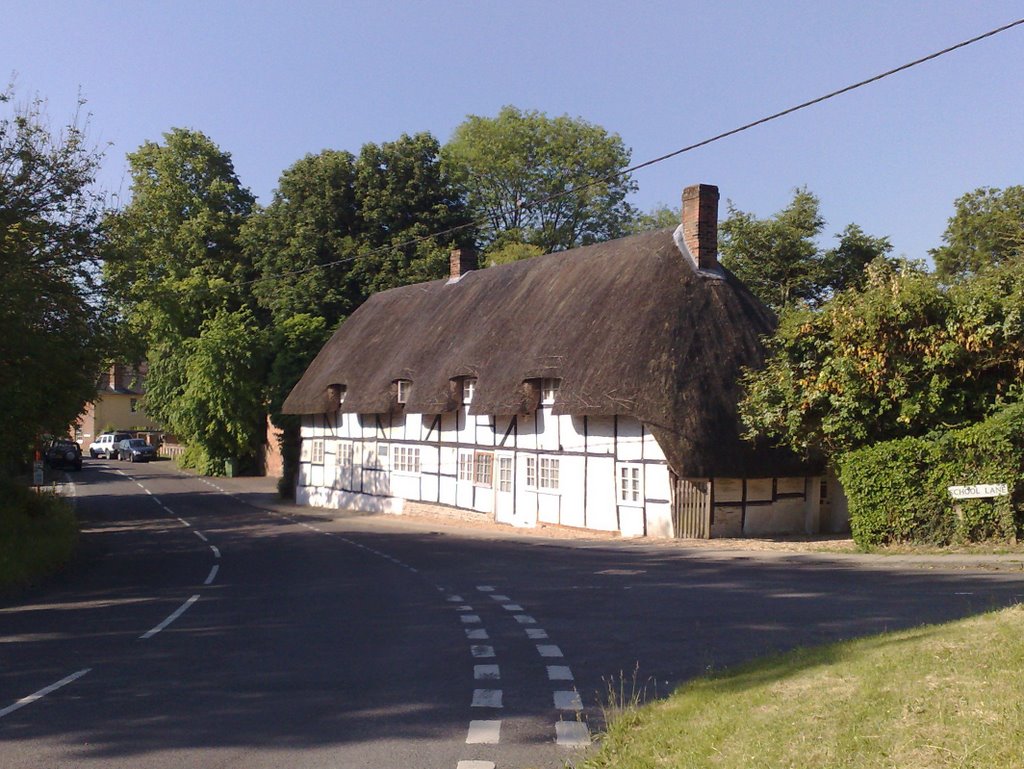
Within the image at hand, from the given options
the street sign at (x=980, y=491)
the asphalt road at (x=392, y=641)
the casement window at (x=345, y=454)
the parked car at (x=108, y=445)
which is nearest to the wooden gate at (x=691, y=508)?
the asphalt road at (x=392, y=641)

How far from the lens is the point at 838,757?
5176 millimetres

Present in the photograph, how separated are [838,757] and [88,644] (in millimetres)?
8364

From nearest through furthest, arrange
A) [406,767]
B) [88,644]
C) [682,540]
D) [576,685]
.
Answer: [406,767] < [576,685] < [88,644] < [682,540]

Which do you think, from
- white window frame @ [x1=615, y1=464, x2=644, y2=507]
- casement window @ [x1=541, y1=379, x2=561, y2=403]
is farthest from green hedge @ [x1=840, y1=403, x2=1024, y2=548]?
casement window @ [x1=541, y1=379, x2=561, y2=403]

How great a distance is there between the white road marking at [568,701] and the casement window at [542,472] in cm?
1857

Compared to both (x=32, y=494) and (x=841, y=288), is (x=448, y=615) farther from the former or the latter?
(x=841, y=288)

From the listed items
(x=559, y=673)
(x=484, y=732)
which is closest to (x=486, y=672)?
(x=559, y=673)

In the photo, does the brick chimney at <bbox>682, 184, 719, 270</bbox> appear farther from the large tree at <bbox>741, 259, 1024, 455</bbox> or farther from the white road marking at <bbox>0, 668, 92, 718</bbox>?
the white road marking at <bbox>0, 668, 92, 718</bbox>

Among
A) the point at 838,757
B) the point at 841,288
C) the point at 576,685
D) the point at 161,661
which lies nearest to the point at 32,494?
the point at 161,661

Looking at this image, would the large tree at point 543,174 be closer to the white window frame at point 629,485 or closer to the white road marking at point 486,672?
the white window frame at point 629,485

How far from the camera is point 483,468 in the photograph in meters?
29.8

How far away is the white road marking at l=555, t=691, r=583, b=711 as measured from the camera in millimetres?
7445

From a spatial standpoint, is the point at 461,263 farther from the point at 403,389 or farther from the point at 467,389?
the point at 467,389

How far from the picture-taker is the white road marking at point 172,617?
36.9 ft
